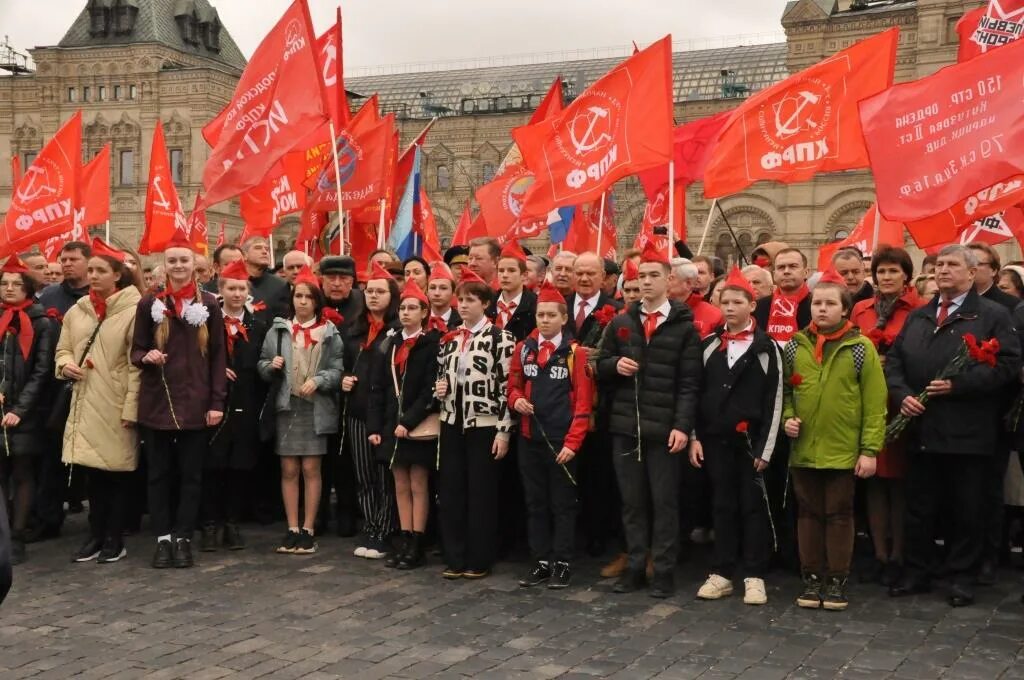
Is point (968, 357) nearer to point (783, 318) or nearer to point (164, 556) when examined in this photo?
point (783, 318)

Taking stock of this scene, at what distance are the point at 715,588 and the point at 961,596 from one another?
1.39m

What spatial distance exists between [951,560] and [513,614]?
2.62 m

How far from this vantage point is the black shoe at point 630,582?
23.5 ft

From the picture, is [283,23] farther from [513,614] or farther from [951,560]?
[951,560]

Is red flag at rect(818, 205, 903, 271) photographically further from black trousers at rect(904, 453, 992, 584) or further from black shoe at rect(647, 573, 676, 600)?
black shoe at rect(647, 573, 676, 600)

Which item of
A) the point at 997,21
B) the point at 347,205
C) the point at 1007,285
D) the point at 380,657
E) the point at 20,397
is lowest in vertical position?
the point at 380,657

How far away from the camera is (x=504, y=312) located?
815 centimetres

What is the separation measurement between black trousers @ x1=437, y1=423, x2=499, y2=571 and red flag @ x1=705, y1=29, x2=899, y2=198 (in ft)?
13.3

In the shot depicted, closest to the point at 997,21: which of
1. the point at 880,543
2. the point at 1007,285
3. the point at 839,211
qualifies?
the point at 1007,285

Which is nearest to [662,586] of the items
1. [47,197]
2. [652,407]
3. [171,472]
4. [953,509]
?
[652,407]

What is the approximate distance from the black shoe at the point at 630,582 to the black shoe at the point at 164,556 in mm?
2957

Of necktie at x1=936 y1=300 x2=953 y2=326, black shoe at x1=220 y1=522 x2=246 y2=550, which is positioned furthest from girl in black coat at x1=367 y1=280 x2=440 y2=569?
necktie at x1=936 y1=300 x2=953 y2=326

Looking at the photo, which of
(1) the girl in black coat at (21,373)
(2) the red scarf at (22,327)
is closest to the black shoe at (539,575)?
(1) the girl in black coat at (21,373)

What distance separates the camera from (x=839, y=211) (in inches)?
1414
